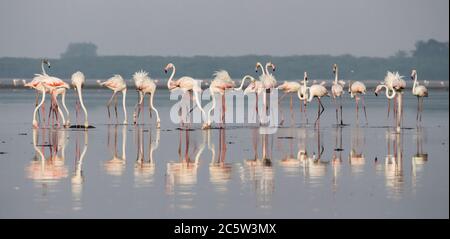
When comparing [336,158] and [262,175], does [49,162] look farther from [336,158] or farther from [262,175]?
[336,158]

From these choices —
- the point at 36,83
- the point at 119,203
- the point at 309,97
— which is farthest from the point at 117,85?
the point at 119,203

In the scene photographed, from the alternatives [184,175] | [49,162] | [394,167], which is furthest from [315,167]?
Answer: [49,162]

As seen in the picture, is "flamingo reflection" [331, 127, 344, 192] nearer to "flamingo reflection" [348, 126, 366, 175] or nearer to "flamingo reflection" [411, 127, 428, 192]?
"flamingo reflection" [348, 126, 366, 175]

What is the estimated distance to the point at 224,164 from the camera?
13602 mm

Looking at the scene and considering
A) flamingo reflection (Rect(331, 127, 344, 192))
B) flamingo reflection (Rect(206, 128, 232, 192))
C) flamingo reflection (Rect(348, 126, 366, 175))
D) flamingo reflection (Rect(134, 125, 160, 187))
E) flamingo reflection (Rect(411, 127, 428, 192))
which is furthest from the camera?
flamingo reflection (Rect(348, 126, 366, 175))

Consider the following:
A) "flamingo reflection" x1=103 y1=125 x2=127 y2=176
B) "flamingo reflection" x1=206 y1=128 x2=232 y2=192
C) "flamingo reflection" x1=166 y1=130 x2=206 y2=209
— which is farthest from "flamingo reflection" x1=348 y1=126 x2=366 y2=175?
"flamingo reflection" x1=103 y1=125 x2=127 y2=176

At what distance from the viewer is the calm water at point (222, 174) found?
995 cm

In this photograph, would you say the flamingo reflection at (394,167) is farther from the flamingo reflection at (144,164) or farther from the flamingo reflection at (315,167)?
the flamingo reflection at (144,164)

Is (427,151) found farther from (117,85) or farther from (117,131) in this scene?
(117,85)

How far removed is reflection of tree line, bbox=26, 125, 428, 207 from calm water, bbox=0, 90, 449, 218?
0.05 ft

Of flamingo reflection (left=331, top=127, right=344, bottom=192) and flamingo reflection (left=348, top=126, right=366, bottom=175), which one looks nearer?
flamingo reflection (left=331, top=127, right=344, bottom=192)

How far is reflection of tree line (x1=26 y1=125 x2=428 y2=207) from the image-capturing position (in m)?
11.7

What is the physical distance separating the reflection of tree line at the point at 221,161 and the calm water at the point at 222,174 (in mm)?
15
